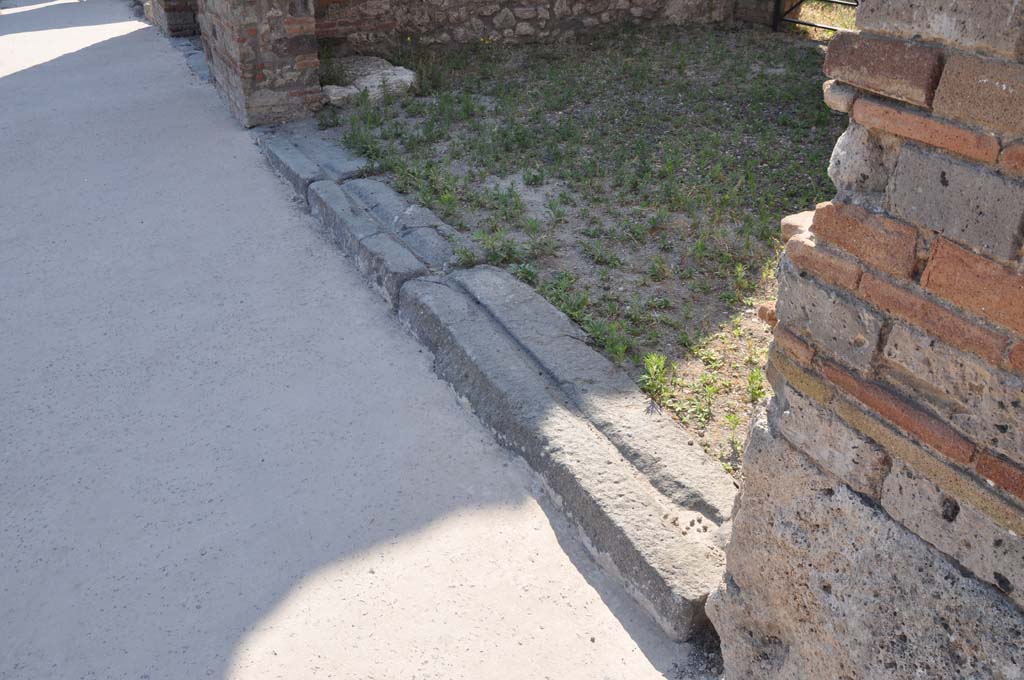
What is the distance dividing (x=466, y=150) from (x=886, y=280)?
4336 millimetres

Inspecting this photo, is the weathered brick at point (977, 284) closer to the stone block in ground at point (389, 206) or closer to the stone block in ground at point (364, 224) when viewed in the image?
the stone block in ground at point (364, 224)

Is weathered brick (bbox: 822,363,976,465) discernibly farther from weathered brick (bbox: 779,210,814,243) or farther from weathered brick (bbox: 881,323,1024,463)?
weathered brick (bbox: 779,210,814,243)

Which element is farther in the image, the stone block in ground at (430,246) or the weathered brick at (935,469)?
the stone block in ground at (430,246)

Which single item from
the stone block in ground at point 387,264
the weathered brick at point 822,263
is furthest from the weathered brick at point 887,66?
the stone block in ground at point 387,264

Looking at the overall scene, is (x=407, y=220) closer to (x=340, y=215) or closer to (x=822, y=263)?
(x=340, y=215)

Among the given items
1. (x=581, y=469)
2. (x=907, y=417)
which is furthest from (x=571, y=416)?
(x=907, y=417)

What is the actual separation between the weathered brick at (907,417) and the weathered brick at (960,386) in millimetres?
21

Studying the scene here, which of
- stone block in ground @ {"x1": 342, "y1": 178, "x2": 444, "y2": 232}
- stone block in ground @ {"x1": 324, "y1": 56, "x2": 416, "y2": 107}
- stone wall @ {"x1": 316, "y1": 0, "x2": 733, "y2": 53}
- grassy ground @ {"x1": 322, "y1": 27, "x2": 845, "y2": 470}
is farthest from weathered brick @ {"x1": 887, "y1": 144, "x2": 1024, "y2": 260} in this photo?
stone wall @ {"x1": 316, "y1": 0, "x2": 733, "y2": 53}

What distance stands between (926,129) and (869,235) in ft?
0.75

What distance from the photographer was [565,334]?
3.54 meters

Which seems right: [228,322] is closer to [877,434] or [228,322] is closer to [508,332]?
[508,332]

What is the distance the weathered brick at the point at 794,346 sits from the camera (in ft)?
6.16

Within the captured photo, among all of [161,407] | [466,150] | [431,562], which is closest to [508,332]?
[431,562]

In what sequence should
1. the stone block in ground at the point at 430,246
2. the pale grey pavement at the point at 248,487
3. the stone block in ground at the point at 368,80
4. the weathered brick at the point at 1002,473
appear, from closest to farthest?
the weathered brick at the point at 1002,473 < the pale grey pavement at the point at 248,487 < the stone block in ground at the point at 430,246 < the stone block in ground at the point at 368,80
